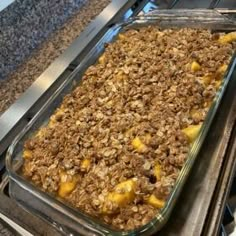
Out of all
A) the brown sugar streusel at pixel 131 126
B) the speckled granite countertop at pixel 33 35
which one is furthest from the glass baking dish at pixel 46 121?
the speckled granite countertop at pixel 33 35

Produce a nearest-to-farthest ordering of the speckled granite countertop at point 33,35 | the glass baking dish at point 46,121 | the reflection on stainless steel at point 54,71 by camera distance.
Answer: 1. the glass baking dish at point 46,121
2. the reflection on stainless steel at point 54,71
3. the speckled granite countertop at point 33,35

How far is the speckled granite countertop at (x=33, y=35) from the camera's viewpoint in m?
1.13

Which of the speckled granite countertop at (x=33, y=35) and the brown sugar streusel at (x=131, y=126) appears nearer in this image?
the brown sugar streusel at (x=131, y=126)

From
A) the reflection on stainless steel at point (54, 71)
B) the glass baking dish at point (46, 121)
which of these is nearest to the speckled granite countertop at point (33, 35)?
the reflection on stainless steel at point (54, 71)

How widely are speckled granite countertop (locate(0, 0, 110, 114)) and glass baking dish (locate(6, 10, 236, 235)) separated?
0.20 m

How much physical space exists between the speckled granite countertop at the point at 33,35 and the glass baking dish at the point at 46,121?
20 centimetres

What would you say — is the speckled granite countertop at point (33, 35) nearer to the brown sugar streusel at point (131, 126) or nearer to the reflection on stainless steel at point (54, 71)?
the reflection on stainless steel at point (54, 71)

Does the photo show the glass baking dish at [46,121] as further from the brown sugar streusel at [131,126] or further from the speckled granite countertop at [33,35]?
the speckled granite countertop at [33,35]

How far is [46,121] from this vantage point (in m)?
0.89

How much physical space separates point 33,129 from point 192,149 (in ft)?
1.18

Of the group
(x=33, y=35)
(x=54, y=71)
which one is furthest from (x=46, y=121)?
(x=33, y=35)

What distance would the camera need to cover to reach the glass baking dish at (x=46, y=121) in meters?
0.63

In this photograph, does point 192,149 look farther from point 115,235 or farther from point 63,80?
point 63,80

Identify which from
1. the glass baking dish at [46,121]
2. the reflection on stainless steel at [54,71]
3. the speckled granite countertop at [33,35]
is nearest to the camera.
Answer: the glass baking dish at [46,121]
